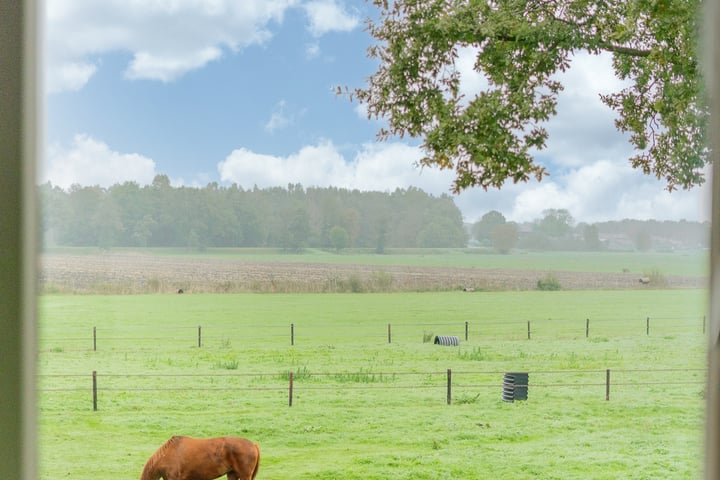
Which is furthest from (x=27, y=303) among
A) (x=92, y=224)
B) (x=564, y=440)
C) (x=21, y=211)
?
(x=564, y=440)

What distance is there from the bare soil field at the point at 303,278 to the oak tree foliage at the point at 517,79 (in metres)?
0.34

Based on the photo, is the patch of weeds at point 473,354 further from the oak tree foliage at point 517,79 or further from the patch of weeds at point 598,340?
the oak tree foliage at point 517,79

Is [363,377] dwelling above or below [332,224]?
below

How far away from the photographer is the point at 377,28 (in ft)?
7.18

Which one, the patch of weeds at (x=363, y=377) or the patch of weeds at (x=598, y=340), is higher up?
the patch of weeds at (x=598, y=340)

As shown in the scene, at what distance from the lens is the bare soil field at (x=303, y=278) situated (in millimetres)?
2164

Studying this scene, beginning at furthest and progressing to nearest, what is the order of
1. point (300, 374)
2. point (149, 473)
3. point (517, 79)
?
point (300, 374), point (517, 79), point (149, 473)

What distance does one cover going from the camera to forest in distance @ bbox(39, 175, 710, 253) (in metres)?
2.15

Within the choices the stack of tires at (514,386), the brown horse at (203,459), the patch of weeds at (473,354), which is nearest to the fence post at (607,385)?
the stack of tires at (514,386)

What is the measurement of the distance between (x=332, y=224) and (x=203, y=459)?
88 cm

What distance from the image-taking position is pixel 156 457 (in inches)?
82.1

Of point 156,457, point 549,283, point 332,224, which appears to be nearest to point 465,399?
point 549,283

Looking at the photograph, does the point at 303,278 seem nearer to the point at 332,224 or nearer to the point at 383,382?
the point at 332,224

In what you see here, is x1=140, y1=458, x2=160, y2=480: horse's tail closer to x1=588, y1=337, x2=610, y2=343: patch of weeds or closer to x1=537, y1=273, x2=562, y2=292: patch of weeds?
x1=537, y1=273, x2=562, y2=292: patch of weeds
